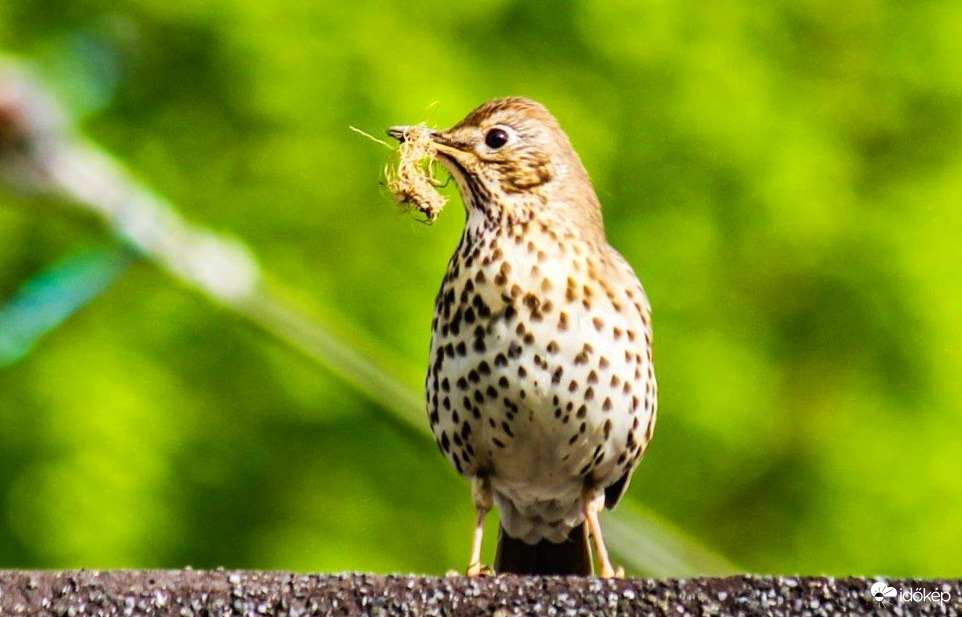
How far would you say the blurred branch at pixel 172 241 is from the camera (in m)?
6.20

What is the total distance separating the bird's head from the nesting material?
3 centimetres

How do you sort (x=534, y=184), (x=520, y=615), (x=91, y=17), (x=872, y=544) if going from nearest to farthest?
1. (x=520, y=615)
2. (x=534, y=184)
3. (x=872, y=544)
4. (x=91, y=17)

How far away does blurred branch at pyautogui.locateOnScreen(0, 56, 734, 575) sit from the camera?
6195mm

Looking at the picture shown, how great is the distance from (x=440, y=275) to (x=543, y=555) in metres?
2.62

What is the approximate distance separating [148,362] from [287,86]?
125 centimetres

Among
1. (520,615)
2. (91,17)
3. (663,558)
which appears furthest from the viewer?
(91,17)

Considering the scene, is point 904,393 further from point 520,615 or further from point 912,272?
point 520,615

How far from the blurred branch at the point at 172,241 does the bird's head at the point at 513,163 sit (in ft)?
6.50

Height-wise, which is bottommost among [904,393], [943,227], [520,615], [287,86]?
[520,615]

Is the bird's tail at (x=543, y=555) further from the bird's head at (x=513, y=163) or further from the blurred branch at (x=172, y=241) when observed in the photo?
the blurred branch at (x=172, y=241)

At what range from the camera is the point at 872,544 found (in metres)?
6.88

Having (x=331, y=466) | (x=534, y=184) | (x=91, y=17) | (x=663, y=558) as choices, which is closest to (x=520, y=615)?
(x=534, y=184)

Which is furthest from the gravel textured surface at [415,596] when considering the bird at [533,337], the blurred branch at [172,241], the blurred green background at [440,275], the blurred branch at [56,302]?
the blurred branch at [56,302]

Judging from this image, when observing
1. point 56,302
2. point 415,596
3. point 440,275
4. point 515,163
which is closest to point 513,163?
point 515,163
